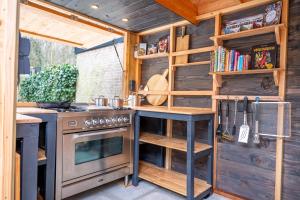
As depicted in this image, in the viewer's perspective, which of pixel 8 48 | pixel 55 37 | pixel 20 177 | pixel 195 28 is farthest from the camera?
pixel 55 37

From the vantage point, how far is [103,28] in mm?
3088

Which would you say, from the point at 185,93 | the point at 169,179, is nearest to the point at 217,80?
the point at 185,93

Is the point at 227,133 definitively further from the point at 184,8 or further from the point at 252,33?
the point at 184,8

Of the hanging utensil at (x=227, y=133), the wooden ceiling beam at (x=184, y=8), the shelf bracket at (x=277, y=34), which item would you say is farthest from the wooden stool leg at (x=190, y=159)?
the wooden ceiling beam at (x=184, y=8)

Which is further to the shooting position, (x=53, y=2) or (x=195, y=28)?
(x=195, y=28)

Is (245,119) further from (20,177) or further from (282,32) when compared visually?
(20,177)

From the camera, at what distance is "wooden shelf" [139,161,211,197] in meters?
2.31

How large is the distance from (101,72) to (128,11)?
48.8 inches

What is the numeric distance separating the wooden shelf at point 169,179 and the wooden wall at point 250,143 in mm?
181

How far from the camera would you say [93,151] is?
2254mm

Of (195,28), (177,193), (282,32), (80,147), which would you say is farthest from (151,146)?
(282,32)

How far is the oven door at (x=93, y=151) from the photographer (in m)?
2.02

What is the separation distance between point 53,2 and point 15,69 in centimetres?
145

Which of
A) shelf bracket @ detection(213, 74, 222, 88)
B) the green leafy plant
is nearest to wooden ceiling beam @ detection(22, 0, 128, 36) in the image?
the green leafy plant
